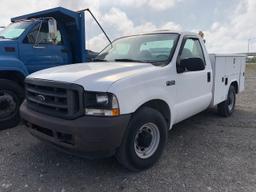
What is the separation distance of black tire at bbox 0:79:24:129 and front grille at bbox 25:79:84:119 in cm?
166

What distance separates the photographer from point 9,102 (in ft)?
Result: 16.1

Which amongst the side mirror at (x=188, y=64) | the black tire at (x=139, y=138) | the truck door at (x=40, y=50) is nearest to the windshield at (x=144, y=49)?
the side mirror at (x=188, y=64)

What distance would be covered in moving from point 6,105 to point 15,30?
5.75 ft

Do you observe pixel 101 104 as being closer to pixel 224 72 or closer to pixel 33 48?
pixel 33 48

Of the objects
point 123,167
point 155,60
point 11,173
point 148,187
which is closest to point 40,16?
point 155,60

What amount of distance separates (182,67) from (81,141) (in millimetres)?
1984

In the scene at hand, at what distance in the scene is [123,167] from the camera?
3365 mm

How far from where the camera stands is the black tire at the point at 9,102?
15.8 ft

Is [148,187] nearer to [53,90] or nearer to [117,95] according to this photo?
[117,95]

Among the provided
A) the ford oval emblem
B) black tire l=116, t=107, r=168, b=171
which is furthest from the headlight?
the ford oval emblem

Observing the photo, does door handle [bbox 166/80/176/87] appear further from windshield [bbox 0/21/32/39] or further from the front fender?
windshield [bbox 0/21/32/39]

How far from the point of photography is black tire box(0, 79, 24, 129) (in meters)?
4.82

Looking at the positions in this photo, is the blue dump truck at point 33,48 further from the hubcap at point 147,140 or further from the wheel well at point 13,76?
the hubcap at point 147,140

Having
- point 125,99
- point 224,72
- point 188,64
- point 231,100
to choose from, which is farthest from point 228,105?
point 125,99
